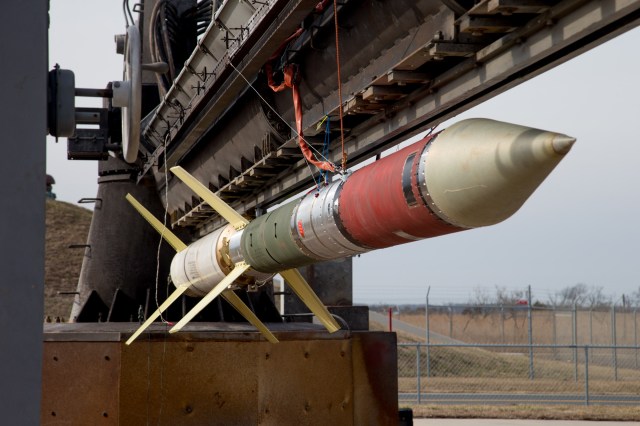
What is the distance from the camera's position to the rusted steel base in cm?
1065

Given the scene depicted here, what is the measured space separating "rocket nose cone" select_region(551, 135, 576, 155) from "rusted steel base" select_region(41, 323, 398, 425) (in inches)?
276

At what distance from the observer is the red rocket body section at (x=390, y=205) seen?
19.4ft

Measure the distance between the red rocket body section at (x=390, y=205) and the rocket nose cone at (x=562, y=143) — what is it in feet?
4.07

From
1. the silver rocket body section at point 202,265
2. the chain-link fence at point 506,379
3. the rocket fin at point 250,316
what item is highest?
the silver rocket body section at point 202,265

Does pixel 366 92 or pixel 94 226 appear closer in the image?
pixel 366 92

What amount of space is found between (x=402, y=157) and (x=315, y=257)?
226cm

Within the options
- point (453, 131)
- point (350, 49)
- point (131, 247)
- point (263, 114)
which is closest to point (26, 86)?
point (453, 131)

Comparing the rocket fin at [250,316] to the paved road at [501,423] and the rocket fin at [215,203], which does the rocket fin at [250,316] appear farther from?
the paved road at [501,423]

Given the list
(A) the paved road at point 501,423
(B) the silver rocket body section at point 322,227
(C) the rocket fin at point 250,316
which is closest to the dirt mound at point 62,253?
(A) the paved road at point 501,423

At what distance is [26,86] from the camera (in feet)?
13.7

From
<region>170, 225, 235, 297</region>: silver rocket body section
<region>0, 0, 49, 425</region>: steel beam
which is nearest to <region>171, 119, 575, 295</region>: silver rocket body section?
<region>170, 225, 235, 297</region>: silver rocket body section

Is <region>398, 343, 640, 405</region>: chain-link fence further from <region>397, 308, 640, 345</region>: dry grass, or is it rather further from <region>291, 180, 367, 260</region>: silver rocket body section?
<region>291, 180, 367, 260</region>: silver rocket body section

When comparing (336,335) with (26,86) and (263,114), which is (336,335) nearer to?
(263,114)

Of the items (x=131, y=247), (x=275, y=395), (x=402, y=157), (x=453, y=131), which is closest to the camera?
(x=453, y=131)
